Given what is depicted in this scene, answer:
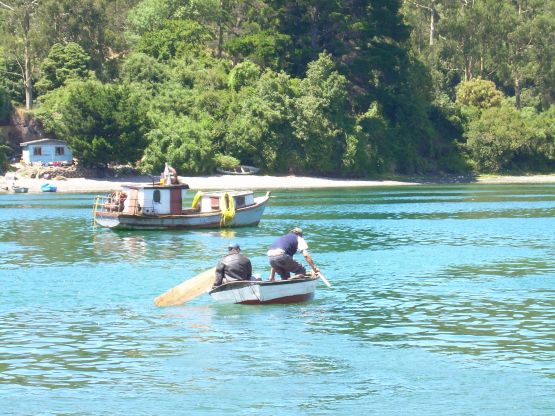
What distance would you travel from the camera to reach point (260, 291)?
113ft

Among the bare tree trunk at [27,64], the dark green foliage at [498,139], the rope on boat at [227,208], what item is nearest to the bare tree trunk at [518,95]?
the dark green foliage at [498,139]

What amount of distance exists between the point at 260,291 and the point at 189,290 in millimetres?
2791

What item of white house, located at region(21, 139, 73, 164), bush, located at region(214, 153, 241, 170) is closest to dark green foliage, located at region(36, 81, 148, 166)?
white house, located at region(21, 139, 73, 164)

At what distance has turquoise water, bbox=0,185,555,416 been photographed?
23.8 m

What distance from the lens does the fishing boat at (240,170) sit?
126 m

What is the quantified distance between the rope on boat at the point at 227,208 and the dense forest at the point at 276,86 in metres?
48.5

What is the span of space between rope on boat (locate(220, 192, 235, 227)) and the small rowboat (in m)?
32.9

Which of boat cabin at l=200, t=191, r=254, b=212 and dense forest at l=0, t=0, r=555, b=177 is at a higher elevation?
dense forest at l=0, t=0, r=555, b=177

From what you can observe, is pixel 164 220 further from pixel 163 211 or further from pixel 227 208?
pixel 227 208

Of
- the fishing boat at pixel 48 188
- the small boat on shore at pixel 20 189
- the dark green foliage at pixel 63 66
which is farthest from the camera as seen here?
the dark green foliage at pixel 63 66

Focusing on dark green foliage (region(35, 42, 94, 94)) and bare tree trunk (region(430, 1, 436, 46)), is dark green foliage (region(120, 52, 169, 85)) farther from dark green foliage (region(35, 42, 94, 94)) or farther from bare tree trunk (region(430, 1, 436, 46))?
bare tree trunk (region(430, 1, 436, 46))

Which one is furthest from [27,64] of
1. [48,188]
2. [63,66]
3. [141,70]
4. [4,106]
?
[48,188]

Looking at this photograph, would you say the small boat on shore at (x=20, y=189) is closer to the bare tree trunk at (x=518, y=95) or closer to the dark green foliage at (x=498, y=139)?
the dark green foliage at (x=498, y=139)

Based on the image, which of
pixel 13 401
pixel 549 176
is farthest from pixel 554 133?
pixel 13 401
